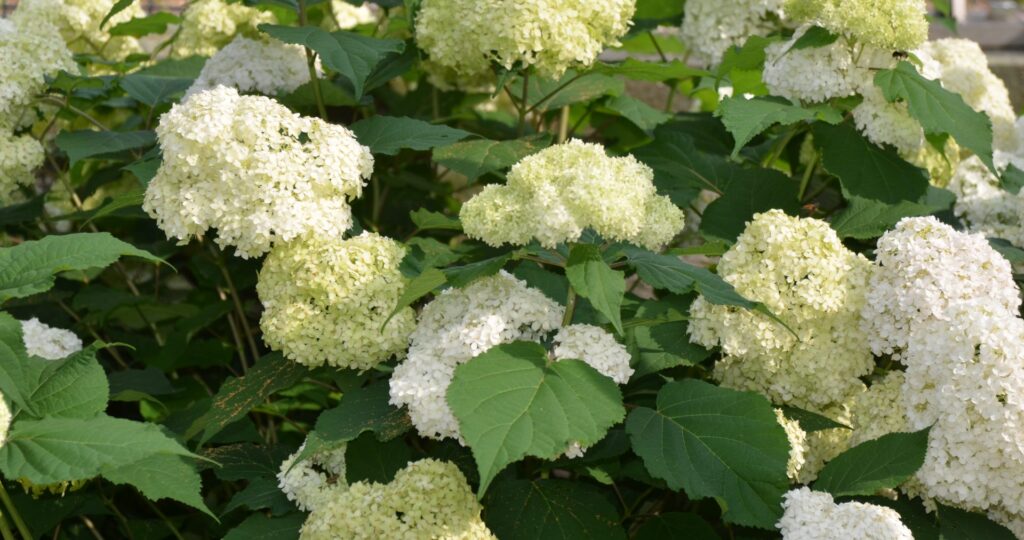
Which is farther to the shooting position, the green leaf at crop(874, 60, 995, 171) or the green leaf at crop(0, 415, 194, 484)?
the green leaf at crop(874, 60, 995, 171)

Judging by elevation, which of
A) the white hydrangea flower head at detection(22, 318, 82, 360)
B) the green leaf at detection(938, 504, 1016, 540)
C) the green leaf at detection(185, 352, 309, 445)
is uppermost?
the green leaf at detection(185, 352, 309, 445)

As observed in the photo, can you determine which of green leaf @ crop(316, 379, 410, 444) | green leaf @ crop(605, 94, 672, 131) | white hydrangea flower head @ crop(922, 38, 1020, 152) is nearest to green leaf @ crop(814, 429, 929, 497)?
green leaf @ crop(316, 379, 410, 444)

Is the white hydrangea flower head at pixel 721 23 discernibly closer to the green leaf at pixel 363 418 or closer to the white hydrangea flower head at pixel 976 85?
the white hydrangea flower head at pixel 976 85

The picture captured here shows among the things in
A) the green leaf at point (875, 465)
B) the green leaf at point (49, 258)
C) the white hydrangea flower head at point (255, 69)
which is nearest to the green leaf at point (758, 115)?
the green leaf at point (875, 465)

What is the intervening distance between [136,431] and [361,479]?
606mm

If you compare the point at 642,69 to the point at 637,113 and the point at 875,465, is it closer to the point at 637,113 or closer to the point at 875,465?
the point at 637,113

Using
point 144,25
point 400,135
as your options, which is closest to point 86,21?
point 144,25

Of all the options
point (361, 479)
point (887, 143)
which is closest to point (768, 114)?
point (887, 143)

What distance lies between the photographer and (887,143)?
3.58 metres

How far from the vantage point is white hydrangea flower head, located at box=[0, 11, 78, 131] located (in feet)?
11.8

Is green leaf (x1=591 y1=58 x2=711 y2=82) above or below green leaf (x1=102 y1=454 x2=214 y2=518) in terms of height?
above

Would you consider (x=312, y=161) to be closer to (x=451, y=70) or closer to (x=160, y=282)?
(x=451, y=70)

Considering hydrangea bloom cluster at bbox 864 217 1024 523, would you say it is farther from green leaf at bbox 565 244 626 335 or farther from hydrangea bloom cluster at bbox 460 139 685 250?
green leaf at bbox 565 244 626 335

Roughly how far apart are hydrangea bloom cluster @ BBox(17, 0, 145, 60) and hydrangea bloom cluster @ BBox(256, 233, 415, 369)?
5.82 ft
